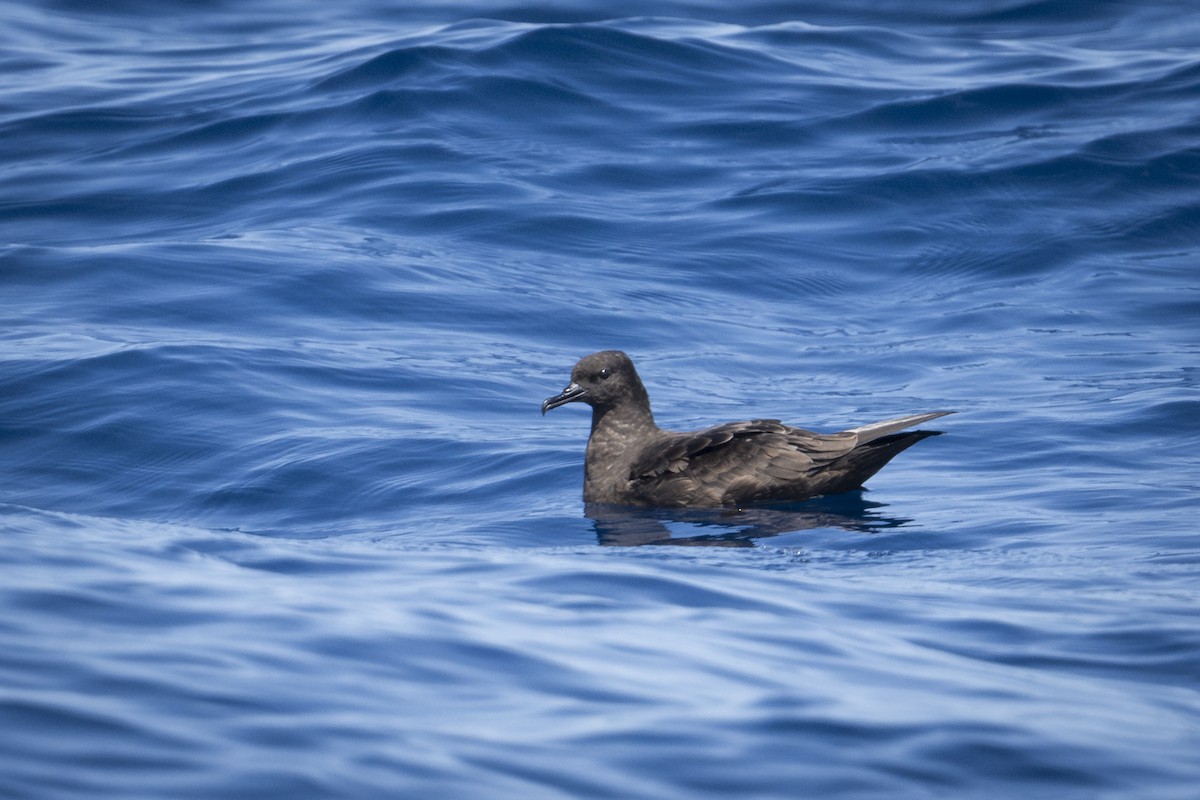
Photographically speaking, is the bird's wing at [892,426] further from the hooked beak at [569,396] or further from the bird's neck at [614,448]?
the hooked beak at [569,396]

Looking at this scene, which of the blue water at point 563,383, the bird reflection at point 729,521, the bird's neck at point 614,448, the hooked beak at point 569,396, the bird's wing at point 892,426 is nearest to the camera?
the blue water at point 563,383

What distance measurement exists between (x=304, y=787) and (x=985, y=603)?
3.22 meters

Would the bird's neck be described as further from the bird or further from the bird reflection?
the bird reflection

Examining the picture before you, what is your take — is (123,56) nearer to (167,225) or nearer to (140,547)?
(167,225)

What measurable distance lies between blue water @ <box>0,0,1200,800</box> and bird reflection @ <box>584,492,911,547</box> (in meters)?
0.06

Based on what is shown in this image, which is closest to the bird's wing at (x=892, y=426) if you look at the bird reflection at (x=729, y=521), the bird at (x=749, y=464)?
the bird at (x=749, y=464)

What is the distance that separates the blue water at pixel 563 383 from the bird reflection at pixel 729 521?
6 cm

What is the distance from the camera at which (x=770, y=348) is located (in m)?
11.9

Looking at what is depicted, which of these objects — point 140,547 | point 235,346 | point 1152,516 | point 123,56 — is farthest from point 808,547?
point 123,56

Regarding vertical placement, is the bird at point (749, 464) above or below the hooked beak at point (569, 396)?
below

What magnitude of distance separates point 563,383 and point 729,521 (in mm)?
3022

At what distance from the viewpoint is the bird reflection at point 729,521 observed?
771 centimetres

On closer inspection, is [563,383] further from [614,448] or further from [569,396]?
[614,448]

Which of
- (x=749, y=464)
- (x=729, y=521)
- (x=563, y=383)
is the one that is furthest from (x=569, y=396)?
(x=563, y=383)
